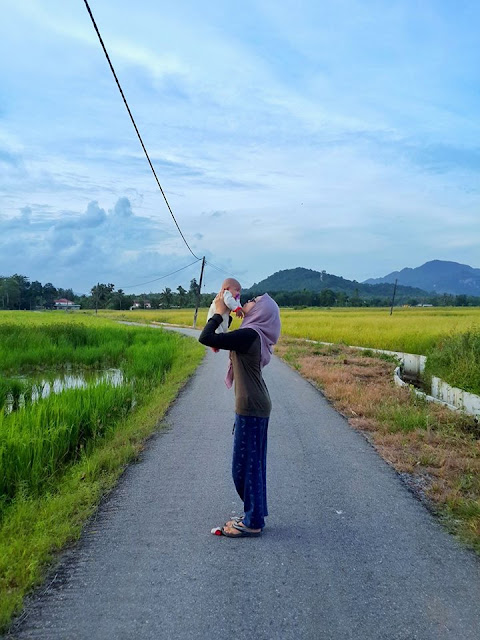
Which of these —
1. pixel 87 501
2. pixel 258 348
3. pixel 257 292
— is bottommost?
pixel 87 501

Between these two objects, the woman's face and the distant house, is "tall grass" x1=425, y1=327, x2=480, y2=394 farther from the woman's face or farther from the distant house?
the distant house

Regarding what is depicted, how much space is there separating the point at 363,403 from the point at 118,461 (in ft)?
14.0

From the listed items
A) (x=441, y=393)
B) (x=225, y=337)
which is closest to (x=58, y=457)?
(x=225, y=337)

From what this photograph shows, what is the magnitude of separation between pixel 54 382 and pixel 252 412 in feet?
33.2

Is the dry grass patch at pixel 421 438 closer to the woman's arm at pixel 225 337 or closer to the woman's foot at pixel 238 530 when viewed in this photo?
the woman's foot at pixel 238 530

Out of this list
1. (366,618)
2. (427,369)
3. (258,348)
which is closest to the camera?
(366,618)

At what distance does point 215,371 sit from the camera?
12.9 meters

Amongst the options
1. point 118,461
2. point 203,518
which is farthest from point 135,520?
point 118,461

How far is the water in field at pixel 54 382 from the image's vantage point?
30.0 feet

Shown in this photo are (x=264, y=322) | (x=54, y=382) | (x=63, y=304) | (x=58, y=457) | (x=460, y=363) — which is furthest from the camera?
(x=63, y=304)

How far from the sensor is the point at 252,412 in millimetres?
3670

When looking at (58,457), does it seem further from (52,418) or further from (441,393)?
(441,393)

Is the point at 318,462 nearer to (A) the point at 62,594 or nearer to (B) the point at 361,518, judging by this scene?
(B) the point at 361,518

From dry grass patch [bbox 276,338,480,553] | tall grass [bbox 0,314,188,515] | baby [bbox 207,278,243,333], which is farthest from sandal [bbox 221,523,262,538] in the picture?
tall grass [bbox 0,314,188,515]
